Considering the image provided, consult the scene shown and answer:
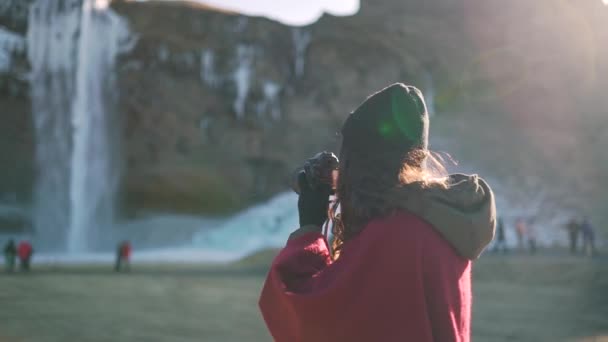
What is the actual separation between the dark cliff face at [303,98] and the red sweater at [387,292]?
34740mm

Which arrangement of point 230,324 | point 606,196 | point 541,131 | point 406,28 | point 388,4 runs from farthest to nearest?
point 388,4 < point 406,28 < point 541,131 < point 606,196 < point 230,324

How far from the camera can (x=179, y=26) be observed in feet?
117

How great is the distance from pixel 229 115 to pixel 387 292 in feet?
119

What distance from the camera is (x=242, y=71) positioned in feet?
120

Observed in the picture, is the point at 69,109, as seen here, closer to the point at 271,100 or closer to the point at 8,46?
the point at 8,46

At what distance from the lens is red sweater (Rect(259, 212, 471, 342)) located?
5.60 feet

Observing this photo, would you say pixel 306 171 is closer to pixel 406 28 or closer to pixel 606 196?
pixel 606 196

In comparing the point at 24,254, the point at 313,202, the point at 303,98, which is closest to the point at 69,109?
the point at 303,98

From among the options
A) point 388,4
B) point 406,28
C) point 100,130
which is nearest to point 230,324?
point 100,130

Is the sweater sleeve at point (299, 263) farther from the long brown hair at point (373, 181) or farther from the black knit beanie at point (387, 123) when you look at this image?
the black knit beanie at point (387, 123)

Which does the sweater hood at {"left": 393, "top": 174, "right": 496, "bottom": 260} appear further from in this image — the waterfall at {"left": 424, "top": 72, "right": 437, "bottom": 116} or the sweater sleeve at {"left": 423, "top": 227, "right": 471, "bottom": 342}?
the waterfall at {"left": 424, "top": 72, "right": 437, "bottom": 116}

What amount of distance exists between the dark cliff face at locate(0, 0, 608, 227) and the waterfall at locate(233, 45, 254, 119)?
0.06m

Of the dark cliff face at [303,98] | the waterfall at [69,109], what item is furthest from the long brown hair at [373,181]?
the dark cliff face at [303,98]

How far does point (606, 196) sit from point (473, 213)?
A: 3458cm
